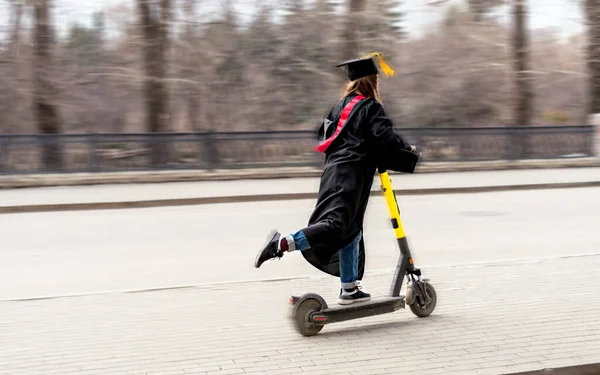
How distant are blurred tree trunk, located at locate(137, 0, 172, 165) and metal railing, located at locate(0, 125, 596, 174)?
4099 mm

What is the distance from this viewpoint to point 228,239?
11.3 meters

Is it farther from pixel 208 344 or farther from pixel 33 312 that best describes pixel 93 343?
pixel 33 312

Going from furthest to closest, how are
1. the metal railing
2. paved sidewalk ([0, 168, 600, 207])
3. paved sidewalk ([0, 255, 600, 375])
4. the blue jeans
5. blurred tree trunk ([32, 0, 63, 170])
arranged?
blurred tree trunk ([32, 0, 63, 170]) → the metal railing → paved sidewalk ([0, 168, 600, 207]) → the blue jeans → paved sidewalk ([0, 255, 600, 375])

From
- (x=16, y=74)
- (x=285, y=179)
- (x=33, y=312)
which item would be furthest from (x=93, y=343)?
(x=16, y=74)

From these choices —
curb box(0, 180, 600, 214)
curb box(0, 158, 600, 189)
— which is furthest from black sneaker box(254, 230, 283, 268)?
curb box(0, 158, 600, 189)

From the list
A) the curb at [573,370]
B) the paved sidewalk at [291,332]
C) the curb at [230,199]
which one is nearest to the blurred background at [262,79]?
the curb at [230,199]

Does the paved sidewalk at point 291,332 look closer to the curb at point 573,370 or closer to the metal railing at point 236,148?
the curb at point 573,370

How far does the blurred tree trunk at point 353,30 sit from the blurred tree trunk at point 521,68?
4752 mm

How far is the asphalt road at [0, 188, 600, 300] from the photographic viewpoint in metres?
8.64

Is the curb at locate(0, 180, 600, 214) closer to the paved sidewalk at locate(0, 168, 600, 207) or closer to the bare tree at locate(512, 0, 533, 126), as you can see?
the paved sidewalk at locate(0, 168, 600, 207)

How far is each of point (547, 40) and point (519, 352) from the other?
Result: 26.8 meters

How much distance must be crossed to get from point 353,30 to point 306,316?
1974cm

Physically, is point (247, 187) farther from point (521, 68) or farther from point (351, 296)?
point (351, 296)

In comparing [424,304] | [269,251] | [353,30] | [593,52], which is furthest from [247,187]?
[593,52]
